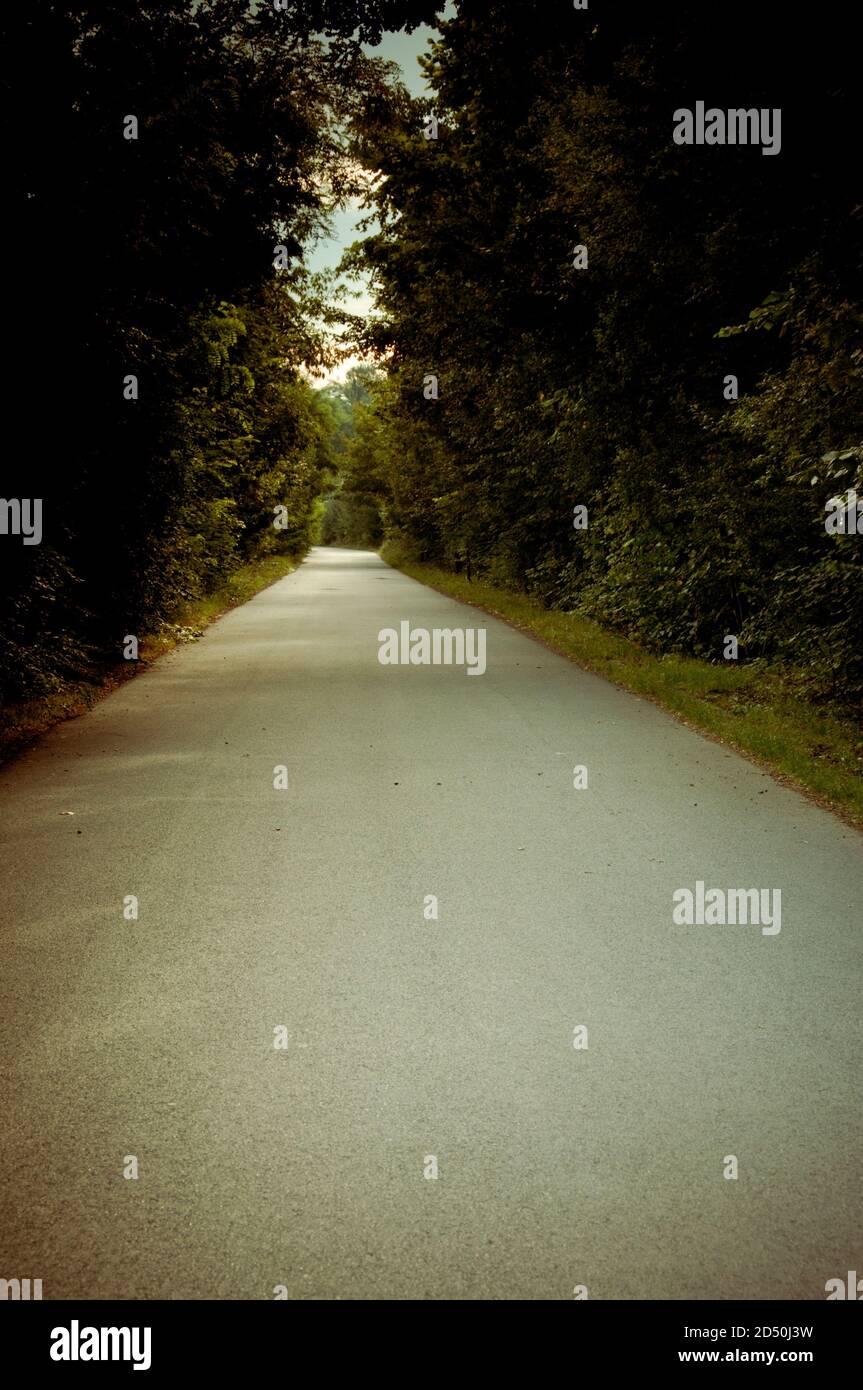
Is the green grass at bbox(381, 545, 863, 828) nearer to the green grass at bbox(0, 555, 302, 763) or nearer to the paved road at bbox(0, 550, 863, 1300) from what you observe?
the paved road at bbox(0, 550, 863, 1300)

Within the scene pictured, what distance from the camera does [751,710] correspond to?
9930 mm

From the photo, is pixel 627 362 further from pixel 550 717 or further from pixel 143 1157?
pixel 143 1157

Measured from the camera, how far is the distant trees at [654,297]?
837 centimetres

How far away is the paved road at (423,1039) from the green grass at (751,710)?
0.47 m

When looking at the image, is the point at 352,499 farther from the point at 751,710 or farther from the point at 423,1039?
the point at 423,1039

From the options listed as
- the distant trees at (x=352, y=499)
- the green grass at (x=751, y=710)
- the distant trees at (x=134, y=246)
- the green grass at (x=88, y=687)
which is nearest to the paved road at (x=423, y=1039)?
the green grass at (x=751, y=710)

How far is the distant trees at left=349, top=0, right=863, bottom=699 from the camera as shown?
8.37 metres

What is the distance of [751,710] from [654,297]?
6.86 metres

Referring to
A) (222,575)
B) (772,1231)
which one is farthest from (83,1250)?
(222,575)

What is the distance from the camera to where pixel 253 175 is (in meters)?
13.5

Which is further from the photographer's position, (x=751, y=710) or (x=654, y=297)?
(x=654, y=297)

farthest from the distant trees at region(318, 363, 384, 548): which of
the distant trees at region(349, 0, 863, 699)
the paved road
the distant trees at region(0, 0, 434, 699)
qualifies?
the paved road

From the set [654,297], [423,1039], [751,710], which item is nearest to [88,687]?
[751,710]

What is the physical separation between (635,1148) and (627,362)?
1311cm
